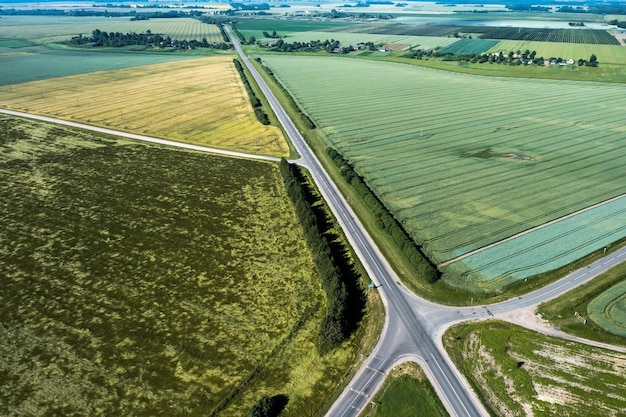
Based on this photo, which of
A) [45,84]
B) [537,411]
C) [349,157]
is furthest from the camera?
[45,84]

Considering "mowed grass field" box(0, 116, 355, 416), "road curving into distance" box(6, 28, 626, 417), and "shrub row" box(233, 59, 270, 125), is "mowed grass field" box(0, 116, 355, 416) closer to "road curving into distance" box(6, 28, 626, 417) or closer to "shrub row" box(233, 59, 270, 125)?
"road curving into distance" box(6, 28, 626, 417)

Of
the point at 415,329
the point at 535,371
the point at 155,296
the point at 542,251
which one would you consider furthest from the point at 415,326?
the point at 155,296

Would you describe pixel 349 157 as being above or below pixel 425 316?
above

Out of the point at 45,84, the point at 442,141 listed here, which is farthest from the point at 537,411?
the point at 45,84

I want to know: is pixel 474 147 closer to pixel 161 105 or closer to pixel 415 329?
pixel 415 329

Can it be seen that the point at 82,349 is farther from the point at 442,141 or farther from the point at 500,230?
the point at 442,141

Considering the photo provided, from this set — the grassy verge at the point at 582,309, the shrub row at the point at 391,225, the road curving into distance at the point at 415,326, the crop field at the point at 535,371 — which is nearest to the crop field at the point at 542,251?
the grassy verge at the point at 582,309
